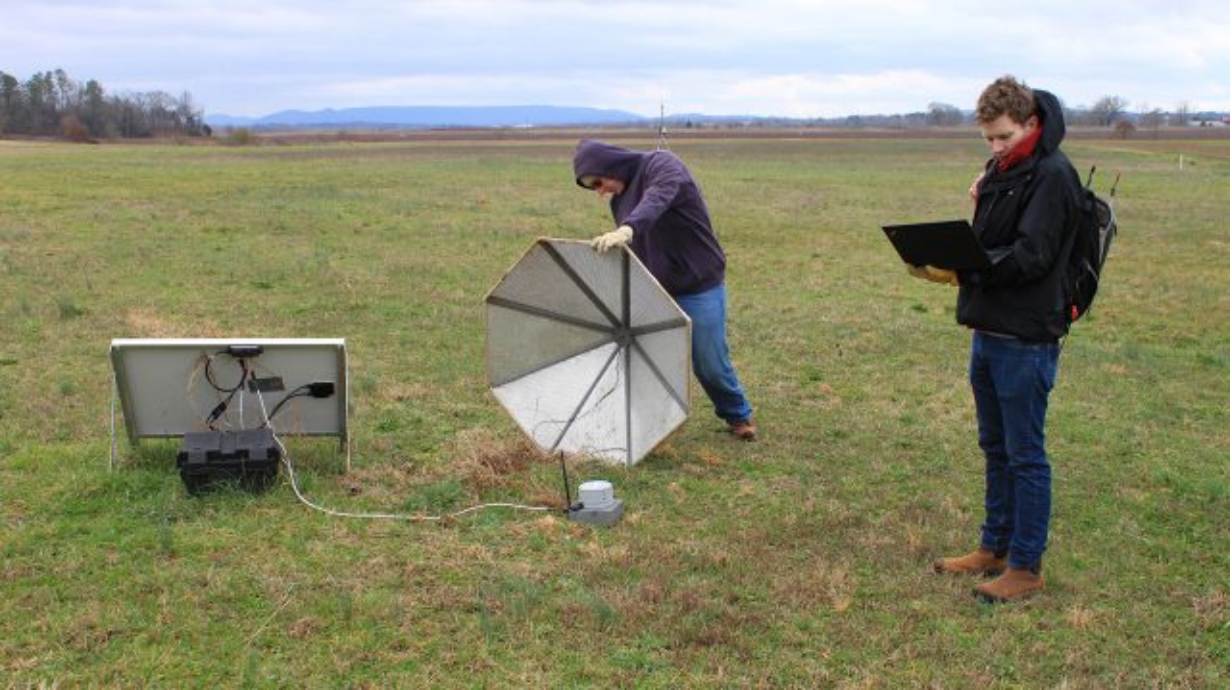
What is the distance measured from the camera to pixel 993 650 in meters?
4.75

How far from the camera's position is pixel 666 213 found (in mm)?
7133

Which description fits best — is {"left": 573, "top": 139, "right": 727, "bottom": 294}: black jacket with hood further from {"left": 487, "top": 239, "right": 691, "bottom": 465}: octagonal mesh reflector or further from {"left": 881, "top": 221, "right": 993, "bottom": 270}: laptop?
{"left": 881, "top": 221, "right": 993, "bottom": 270}: laptop

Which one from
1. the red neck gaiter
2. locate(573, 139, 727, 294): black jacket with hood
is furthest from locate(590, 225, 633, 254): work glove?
the red neck gaiter

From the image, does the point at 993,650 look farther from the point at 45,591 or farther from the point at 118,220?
the point at 118,220

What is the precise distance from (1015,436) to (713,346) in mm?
2726

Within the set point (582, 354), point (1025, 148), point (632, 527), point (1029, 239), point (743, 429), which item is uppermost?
point (1025, 148)

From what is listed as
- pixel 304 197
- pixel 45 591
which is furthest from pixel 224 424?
pixel 304 197

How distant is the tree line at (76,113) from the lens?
376ft

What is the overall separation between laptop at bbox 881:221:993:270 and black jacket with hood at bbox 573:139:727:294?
213 cm

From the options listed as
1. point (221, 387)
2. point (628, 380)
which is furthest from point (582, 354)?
point (221, 387)

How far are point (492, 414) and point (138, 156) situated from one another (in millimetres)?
50800

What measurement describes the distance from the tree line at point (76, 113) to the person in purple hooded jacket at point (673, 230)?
115 m

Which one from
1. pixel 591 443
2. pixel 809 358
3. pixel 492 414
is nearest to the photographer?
pixel 591 443

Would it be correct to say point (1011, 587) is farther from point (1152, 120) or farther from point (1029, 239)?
point (1152, 120)
